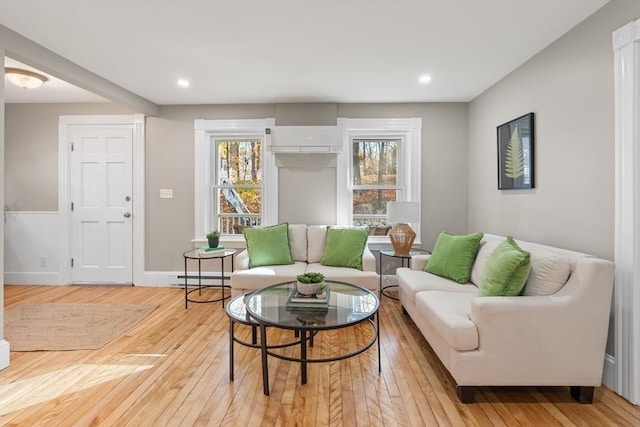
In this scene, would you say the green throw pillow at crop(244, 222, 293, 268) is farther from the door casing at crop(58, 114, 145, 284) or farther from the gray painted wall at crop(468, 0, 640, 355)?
the gray painted wall at crop(468, 0, 640, 355)

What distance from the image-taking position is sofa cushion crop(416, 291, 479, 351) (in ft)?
6.22

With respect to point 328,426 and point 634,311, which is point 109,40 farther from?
point 634,311

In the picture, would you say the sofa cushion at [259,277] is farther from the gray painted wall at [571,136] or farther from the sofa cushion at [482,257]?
the gray painted wall at [571,136]

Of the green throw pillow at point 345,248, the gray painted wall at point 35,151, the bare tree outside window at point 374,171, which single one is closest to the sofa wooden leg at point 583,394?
the green throw pillow at point 345,248

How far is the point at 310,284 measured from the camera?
2291mm

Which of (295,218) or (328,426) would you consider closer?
(328,426)

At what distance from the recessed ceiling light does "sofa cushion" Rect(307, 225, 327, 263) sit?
1924 millimetres

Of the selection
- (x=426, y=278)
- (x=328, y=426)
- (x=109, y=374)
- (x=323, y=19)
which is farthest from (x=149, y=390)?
(x=323, y=19)

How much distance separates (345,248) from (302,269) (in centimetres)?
52

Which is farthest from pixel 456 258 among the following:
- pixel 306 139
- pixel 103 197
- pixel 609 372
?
pixel 103 197

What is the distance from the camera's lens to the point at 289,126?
162 inches

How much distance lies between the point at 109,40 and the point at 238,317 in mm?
2360

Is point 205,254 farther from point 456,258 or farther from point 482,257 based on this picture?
point 482,257

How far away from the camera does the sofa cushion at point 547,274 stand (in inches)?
78.1
